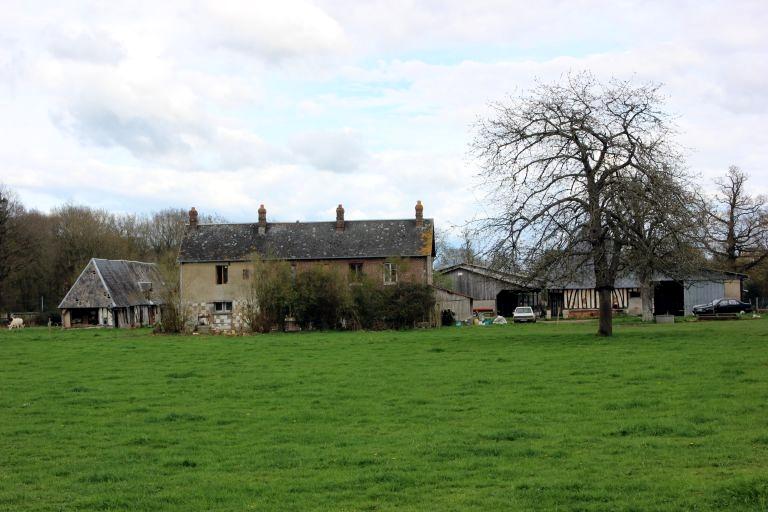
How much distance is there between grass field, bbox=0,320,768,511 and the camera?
30.8 ft

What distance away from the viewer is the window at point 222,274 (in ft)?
181

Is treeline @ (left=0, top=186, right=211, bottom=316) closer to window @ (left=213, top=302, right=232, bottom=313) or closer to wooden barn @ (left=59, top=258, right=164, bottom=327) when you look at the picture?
wooden barn @ (left=59, top=258, right=164, bottom=327)

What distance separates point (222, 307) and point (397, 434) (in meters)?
43.3

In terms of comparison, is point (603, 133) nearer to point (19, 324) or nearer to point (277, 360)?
point (277, 360)

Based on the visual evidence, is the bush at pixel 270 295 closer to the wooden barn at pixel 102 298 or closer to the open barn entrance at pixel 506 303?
the wooden barn at pixel 102 298

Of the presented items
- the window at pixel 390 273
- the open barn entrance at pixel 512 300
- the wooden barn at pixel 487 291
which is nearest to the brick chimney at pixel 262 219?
the window at pixel 390 273

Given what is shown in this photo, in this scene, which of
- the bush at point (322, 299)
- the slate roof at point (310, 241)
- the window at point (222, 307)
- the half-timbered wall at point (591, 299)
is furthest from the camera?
the half-timbered wall at point (591, 299)

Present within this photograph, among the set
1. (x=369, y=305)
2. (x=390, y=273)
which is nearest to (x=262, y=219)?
(x=390, y=273)

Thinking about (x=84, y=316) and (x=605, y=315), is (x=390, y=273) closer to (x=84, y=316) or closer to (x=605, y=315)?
(x=605, y=315)

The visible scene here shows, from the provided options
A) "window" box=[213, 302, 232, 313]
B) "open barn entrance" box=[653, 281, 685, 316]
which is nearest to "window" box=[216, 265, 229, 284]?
"window" box=[213, 302, 232, 313]

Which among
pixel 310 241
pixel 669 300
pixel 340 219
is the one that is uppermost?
pixel 340 219

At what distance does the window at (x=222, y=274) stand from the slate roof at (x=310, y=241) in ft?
2.04

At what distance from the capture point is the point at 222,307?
2160 inches

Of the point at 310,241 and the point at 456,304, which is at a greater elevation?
the point at 310,241
